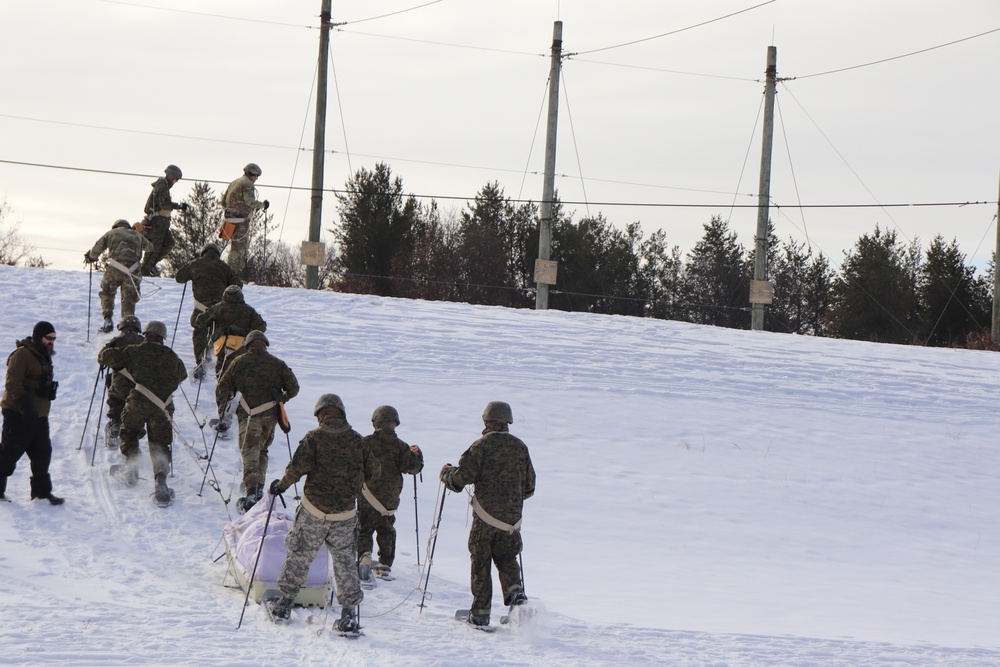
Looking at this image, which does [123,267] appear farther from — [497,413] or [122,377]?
[497,413]

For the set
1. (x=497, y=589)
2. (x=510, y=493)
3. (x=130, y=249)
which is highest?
(x=130, y=249)

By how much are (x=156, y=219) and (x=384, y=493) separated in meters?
8.94

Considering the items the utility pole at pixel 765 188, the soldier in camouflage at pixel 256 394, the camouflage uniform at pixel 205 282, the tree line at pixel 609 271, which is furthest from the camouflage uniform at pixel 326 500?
the tree line at pixel 609 271

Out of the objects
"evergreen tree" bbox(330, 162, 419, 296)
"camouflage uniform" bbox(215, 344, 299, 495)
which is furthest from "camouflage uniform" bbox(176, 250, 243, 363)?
"evergreen tree" bbox(330, 162, 419, 296)

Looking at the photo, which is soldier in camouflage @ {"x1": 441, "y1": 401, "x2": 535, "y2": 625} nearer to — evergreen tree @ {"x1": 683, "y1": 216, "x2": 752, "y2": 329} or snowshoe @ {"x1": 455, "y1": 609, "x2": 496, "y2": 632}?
snowshoe @ {"x1": 455, "y1": 609, "x2": 496, "y2": 632}

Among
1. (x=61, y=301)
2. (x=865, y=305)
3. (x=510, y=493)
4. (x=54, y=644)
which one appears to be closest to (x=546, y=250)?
(x=61, y=301)

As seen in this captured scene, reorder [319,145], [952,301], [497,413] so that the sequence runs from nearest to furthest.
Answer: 1. [497,413]
2. [319,145]
3. [952,301]

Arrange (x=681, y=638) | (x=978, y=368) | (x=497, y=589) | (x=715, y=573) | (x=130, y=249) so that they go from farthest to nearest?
(x=978, y=368) < (x=130, y=249) < (x=715, y=573) < (x=497, y=589) < (x=681, y=638)

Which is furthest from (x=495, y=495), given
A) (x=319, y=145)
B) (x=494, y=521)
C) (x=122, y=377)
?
(x=319, y=145)

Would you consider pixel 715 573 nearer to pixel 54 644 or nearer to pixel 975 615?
pixel 975 615

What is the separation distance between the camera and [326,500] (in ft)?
28.7

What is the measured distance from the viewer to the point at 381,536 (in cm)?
1054

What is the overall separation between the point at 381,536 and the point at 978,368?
48.8 ft

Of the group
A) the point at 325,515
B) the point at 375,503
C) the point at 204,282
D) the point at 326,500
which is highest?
the point at 204,282
